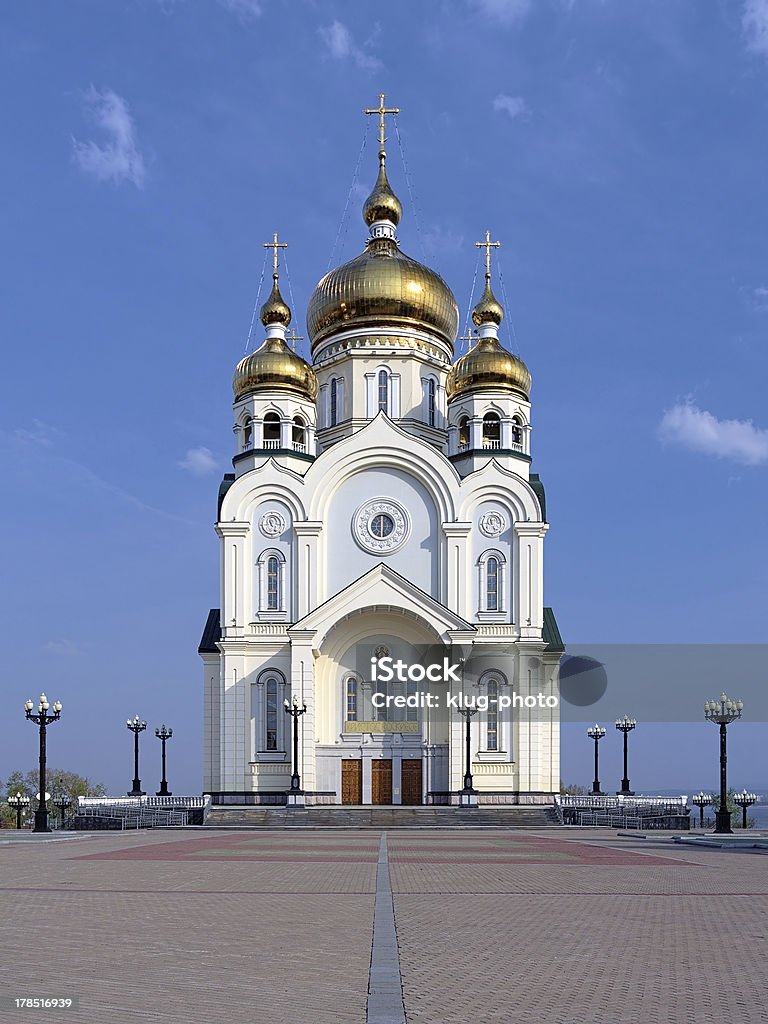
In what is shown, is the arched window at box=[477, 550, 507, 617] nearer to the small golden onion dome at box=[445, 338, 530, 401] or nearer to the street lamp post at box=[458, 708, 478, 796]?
the street lamp post at box=[458, 708, 478, 796]

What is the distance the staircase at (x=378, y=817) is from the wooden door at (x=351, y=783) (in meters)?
3.78

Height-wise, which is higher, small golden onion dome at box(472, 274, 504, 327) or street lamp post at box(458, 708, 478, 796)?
small golden onion dome at box(472, 274, 504, 327)

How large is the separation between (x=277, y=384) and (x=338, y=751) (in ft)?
49.9

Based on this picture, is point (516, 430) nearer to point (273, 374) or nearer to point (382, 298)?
point (382, 298)

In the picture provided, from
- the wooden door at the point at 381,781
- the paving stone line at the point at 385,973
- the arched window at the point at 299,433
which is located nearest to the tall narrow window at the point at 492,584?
the wooden door at the point at 381,781

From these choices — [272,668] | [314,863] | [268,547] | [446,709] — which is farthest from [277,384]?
[314,863]

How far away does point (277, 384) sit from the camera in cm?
5009

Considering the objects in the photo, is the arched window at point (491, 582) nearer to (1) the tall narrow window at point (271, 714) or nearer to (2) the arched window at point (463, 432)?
(2) the arched window at point (463, 432)

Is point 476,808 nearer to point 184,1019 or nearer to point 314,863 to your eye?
point 314,863

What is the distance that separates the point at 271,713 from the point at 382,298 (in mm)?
18247

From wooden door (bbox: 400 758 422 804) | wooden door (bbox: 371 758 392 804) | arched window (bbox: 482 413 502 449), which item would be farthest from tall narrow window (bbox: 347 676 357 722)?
arched window (bbox: 482 413 502 449)

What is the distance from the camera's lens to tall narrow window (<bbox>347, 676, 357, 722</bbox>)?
46.0 meters

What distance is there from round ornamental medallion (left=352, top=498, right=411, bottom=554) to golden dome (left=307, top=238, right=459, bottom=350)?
29.4 feet

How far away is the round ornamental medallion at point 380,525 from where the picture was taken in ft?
155
